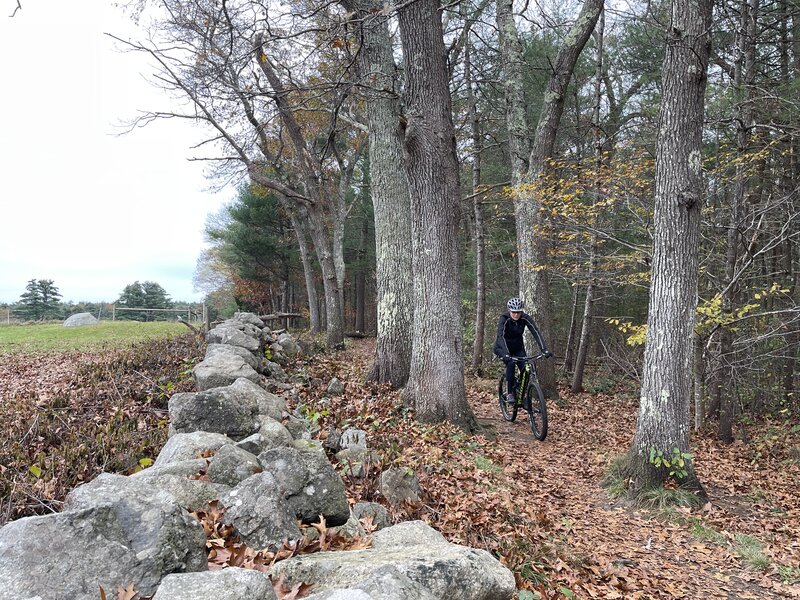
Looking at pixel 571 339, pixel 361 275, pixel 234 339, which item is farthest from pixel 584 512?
pixel 361 275

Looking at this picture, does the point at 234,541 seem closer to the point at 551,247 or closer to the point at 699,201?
the point at 699,201

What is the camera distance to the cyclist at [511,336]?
747cm

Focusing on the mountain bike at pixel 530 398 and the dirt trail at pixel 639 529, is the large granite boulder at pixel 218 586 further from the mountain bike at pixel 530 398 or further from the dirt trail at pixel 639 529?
the mountain bike at pixel 530 398

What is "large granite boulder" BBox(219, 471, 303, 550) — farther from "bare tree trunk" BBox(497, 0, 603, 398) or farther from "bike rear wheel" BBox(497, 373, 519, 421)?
"bare tree trunk" BBox(497, 0, 603, 398)

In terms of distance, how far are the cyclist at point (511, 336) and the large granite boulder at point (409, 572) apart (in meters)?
5.25

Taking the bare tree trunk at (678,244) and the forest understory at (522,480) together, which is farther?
the bare tree trunk at (678,244)

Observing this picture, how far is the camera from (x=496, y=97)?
13.4 meters

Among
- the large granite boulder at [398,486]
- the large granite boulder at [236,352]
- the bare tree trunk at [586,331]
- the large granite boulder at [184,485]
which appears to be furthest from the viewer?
the bare tree trunk at [586,331]

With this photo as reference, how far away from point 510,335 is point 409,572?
613 centimetres

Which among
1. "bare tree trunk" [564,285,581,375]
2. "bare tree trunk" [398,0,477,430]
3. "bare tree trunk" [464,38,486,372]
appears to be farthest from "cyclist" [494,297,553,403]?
"bare tree trunk" [564,285,581,375]

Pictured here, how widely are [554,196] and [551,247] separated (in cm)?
191

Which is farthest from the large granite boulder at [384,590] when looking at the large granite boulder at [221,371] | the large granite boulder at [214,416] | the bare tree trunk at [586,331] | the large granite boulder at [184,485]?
the bare tree trunk at [586,331]

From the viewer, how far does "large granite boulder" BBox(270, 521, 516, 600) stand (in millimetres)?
1928

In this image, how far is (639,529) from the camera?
4793 mm
